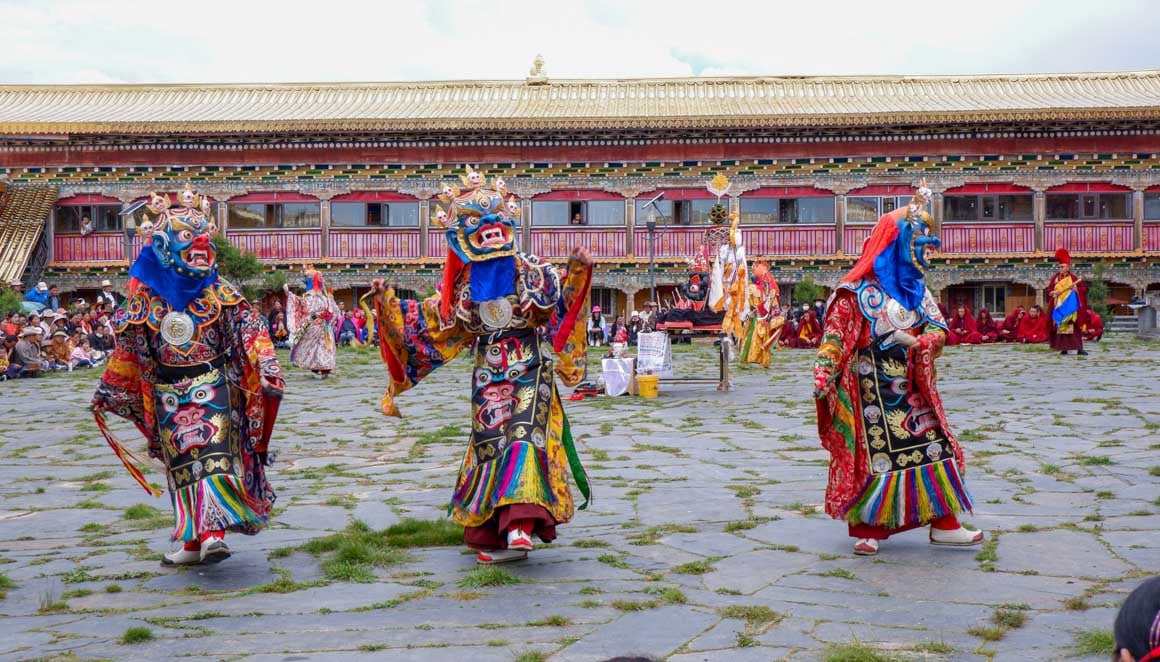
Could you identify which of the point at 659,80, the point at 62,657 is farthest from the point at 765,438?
the point at 659,80

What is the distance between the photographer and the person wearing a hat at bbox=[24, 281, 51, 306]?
24.3 m

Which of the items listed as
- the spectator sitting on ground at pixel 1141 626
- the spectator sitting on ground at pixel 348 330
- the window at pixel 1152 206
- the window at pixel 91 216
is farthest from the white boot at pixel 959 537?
the window at pixel 91 216

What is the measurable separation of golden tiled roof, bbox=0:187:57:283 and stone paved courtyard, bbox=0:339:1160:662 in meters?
17.7

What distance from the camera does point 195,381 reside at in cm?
519

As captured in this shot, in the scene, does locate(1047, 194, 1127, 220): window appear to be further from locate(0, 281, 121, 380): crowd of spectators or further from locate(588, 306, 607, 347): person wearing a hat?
locate(0, 281, 121, 380): crowd of spectators

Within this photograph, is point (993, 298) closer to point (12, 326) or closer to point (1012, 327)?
point (1012, 327)

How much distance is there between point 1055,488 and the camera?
21.7 feet

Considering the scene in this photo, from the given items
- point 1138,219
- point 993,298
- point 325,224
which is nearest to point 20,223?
point 325,224

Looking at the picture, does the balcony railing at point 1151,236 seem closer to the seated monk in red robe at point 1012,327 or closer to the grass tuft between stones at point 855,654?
the seated monk in red robe at point 1012,327

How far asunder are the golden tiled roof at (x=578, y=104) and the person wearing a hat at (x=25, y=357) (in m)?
10.1

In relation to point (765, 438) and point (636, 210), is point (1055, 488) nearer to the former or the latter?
point (765, 438)

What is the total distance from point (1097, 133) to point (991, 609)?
23.7 metres

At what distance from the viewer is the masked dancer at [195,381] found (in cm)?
511

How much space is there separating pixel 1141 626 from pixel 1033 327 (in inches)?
871
